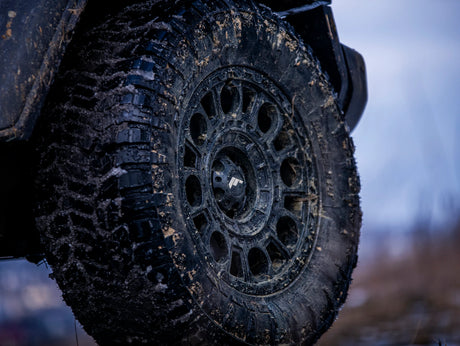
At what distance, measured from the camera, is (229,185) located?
213cm

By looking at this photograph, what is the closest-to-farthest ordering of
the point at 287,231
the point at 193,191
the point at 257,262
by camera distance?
the point at 193,191 → the point at 257,262 → the point at 287,231

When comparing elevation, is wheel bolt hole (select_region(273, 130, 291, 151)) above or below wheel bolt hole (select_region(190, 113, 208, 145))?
above

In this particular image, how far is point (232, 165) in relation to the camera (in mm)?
2184

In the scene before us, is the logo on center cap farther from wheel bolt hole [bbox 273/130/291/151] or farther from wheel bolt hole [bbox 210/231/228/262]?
wheel bolt hole [bbox 273/130/291/151]

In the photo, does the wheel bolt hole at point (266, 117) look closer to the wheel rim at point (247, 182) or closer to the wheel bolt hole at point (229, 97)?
the wheel rim at point (247, 182)

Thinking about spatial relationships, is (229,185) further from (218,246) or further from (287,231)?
(287,231)

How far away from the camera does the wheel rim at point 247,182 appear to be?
6.40 feet

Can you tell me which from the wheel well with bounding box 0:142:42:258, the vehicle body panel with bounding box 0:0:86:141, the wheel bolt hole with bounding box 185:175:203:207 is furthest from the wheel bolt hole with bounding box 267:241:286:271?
the vehicle body panel with bounding box 0:0:86:141

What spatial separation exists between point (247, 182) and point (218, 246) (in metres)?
0.34

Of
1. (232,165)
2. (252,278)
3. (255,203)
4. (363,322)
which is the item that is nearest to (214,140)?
(232,165)

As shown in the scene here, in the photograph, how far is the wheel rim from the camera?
1952mm

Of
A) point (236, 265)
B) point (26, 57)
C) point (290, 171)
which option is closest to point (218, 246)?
point (236, 265)

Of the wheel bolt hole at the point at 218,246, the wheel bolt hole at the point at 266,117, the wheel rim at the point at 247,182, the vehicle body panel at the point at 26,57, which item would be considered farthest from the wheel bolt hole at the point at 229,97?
the vehicle body panel at the point at 26,57

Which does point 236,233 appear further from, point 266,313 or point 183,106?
point 183,106
